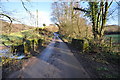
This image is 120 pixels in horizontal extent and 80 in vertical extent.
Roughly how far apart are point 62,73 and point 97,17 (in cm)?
845

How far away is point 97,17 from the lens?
30.6 feet

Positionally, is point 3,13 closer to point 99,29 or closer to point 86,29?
point 99,29

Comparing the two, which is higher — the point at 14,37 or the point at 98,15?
the point at 98,15

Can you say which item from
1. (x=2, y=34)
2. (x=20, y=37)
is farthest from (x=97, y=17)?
(x=20, y=37)

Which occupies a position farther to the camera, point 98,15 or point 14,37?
point 14,37

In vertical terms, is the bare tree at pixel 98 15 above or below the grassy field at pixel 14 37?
above

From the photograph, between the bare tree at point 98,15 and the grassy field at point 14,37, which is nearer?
the grassy field at point 14,37

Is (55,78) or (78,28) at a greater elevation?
(78,28)

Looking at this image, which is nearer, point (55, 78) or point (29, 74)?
point (55, 78)

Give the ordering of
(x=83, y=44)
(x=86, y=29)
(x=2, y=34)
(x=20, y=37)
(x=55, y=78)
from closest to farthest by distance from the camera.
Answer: (x=55, y=78) < (x=2, y=34) < (x=83, y=44) < (x=20, y=37) < (x=86, y=29)

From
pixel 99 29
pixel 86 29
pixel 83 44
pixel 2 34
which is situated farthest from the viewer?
pixel 86 29

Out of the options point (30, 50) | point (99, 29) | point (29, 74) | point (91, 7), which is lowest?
point (29, 74)

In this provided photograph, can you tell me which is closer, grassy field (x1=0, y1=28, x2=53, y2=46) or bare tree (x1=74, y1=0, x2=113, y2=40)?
grassy field (x1=0, y1=28, x2=53, y2=46)

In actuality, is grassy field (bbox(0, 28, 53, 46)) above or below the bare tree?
below
